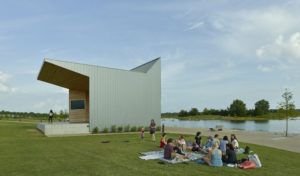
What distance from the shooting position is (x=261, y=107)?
9475cm

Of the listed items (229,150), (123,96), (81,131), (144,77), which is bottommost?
(81,131)

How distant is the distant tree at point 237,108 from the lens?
9019 cm

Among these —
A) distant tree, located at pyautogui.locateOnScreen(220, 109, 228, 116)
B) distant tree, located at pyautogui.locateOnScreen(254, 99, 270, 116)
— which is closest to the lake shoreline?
distant tree, located at pyautogui.locateOnScreen(220, 109, 228, 116)

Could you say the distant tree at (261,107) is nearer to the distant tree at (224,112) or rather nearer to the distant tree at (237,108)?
the distant tree at (237,108)

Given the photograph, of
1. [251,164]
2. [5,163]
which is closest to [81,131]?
[5,163]

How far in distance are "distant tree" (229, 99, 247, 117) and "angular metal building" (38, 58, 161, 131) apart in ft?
261

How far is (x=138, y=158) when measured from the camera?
779cm

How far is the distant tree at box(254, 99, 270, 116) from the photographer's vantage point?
88.5 m

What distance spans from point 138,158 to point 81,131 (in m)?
10.8

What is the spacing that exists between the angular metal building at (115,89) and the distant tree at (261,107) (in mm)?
83042

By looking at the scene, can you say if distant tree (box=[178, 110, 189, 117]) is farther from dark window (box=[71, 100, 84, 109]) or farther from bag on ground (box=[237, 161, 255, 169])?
bag on ground (box=[237, 161, 255, 169])

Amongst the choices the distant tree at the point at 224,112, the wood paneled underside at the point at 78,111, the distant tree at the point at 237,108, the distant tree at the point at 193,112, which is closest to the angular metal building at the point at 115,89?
the wood paneled underside at the point at 78,111

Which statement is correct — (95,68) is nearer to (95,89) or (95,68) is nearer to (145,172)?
(95,89)

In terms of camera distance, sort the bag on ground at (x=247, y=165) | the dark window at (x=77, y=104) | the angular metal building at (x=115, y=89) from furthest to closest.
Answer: the dark window at (x=77, y=104)
the angular metal building at (x=115, y=89)
the bag on ground at (x=247, y=165)
